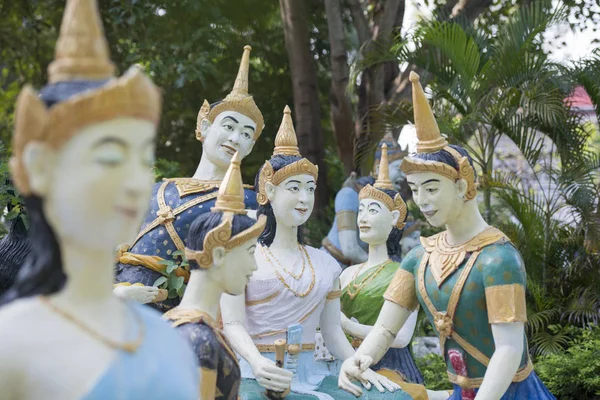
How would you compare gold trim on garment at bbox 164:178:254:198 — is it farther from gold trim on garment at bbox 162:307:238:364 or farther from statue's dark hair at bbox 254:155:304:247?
gold trim on garment at bbox 162:307:238:364

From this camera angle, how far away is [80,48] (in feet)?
9.36

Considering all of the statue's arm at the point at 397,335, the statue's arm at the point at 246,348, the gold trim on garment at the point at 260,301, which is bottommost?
the statue's arm at the point at 397,335

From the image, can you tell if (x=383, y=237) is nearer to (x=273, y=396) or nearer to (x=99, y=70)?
(x=273, y=396)

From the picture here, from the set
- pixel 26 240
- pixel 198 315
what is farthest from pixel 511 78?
pixel 198 315

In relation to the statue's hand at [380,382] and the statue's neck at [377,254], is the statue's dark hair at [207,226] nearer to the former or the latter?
the statue's hand at [380,382]

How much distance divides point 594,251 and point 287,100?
182 inches

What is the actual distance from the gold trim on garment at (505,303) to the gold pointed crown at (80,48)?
2368mm

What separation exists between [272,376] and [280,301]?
935mm

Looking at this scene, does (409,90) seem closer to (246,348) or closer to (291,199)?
(291,199)

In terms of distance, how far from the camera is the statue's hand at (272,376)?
15.3 feet

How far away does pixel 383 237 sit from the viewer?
22.5 feet

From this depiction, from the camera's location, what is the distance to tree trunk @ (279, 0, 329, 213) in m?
10.9

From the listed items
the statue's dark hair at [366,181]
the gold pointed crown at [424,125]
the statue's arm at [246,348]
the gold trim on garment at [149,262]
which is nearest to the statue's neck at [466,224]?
the gold pointed crown at [424,125]

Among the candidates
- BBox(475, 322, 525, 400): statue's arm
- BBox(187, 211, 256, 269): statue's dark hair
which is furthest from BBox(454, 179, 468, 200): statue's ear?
BBox(187, 211, 256, 269): statue's dark hair
